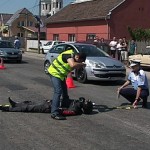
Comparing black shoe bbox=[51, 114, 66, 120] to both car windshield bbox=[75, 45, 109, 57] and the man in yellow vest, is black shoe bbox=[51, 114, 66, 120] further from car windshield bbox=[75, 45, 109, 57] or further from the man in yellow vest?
car windshield bbox=[75, 45, 109, 57]

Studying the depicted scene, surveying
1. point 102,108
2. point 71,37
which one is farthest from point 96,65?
point 71,37

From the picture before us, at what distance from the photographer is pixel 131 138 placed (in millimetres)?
7371

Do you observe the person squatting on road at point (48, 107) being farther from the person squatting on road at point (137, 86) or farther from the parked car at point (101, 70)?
the parked car at point (101, 70)

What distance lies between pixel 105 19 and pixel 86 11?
236 inches

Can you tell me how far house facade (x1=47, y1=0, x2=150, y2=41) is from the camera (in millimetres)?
41750

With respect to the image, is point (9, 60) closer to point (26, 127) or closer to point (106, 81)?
point (106, 81)

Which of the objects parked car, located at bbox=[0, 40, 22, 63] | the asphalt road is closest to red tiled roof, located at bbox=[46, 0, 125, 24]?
parked car, located at bbox=[0, 40, 22, 63]

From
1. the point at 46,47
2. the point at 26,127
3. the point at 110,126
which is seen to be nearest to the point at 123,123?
the point at 110,126

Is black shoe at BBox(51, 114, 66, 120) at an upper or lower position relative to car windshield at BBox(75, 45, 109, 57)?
lower

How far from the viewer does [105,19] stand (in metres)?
41.5

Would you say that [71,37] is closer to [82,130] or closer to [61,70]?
[61,70]

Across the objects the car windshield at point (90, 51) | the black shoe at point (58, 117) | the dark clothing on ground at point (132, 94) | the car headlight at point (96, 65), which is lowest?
the black shoe at point (58, 117)

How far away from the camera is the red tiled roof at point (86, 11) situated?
140 feet

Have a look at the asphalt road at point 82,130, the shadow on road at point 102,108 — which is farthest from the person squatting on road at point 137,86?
the shadow on road at point 102,108
